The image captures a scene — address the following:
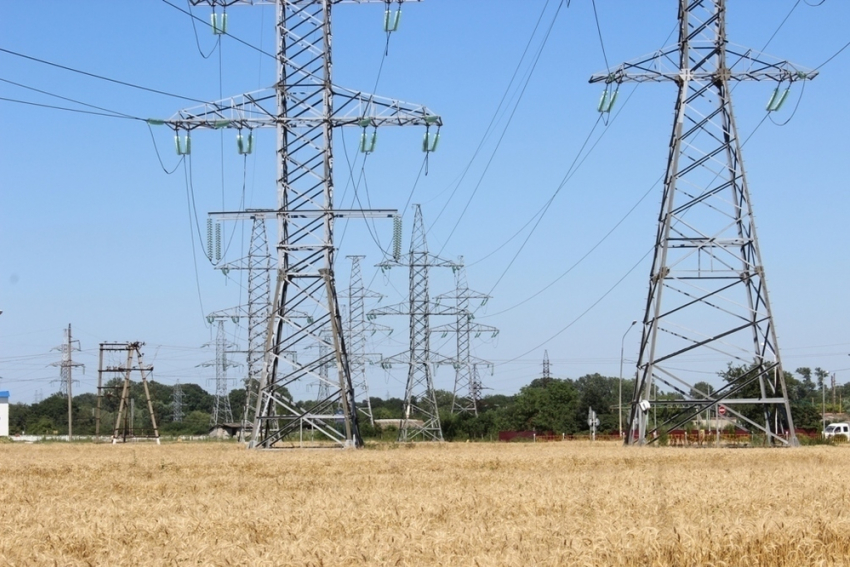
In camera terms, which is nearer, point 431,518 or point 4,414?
point 431,518

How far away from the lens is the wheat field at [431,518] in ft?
37.4

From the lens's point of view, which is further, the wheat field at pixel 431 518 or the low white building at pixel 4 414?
the low white building at pixel 4 414

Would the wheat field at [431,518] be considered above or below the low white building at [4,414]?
below

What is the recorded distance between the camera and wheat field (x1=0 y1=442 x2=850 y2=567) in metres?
11.4

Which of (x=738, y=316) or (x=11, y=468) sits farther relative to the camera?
(x=738, y=316)

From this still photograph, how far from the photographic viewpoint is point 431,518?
14.9 m

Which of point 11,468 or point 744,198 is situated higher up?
point 744,198

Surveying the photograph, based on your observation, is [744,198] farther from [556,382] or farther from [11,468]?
[556,382]

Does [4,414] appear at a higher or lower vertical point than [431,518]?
higher

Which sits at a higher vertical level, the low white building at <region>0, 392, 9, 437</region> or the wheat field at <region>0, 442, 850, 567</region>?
the low white building at <region>0, 392, 9, 437</region>

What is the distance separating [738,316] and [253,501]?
79.4 ft

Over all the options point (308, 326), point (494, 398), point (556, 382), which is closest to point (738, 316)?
point (308, 326)

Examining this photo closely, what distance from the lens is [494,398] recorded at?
182375mm

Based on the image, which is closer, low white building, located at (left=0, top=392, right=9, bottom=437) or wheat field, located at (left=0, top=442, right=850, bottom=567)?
wheat field, located at (left=0, top=442, right=850, bottom=567)
